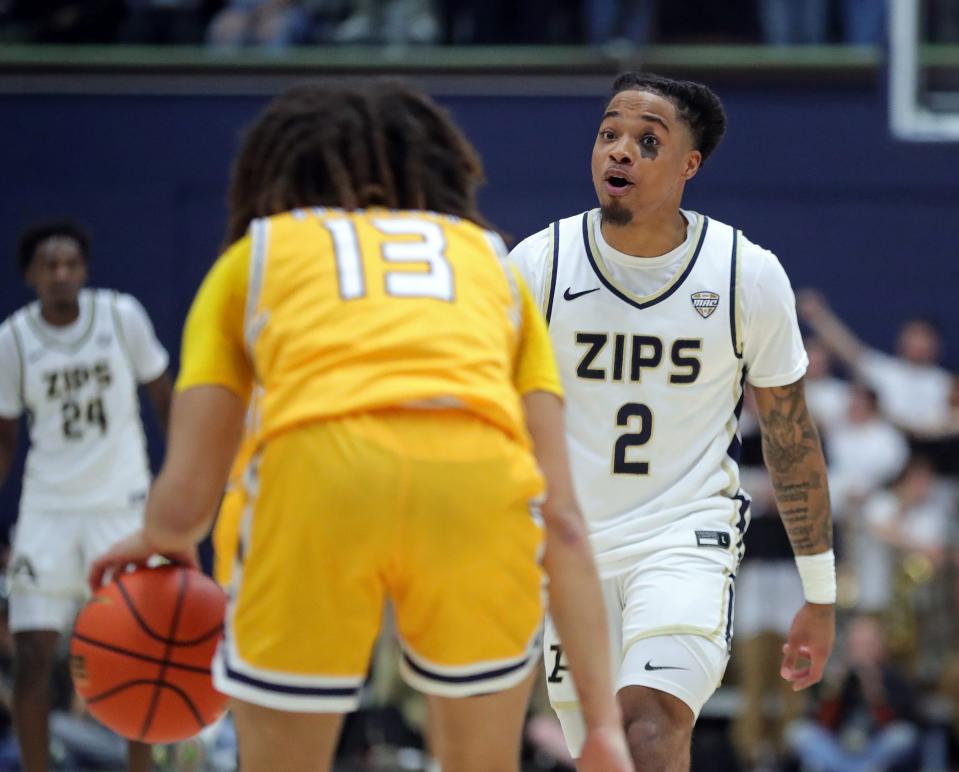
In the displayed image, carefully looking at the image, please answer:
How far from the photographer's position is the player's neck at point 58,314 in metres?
7.96

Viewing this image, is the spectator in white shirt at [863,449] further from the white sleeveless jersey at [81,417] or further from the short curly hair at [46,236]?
the short curly hair at [46,236]

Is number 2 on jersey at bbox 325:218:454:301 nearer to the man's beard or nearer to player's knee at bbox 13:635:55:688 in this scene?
the man's beard

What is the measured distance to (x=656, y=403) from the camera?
16.0 feet

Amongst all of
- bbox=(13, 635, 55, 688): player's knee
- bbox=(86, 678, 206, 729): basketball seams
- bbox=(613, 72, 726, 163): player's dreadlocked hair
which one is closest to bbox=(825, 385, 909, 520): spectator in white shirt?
bbox=(13, 635, 55, 688): player's knee

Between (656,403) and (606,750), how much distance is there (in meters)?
1.82

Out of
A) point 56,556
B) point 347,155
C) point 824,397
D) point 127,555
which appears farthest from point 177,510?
point 824,397

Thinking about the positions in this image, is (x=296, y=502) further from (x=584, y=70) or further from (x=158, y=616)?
(x=584, y=70)

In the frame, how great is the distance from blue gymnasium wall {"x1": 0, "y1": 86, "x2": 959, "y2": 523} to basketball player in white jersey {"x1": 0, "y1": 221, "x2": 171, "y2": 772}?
5138 millimetres

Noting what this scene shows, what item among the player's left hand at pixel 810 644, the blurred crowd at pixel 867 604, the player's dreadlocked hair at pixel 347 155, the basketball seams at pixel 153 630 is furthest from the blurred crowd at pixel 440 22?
the player's dreadlocked hair at pixel 347 155

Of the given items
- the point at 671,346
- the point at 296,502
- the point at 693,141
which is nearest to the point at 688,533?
the point at 671,346

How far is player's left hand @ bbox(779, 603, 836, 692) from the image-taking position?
492 cm

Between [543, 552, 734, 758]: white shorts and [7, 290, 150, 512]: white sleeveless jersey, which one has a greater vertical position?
[543, 552, 734, 758]: white shorts

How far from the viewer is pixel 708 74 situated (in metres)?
12.7

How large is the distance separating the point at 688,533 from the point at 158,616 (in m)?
1.62
